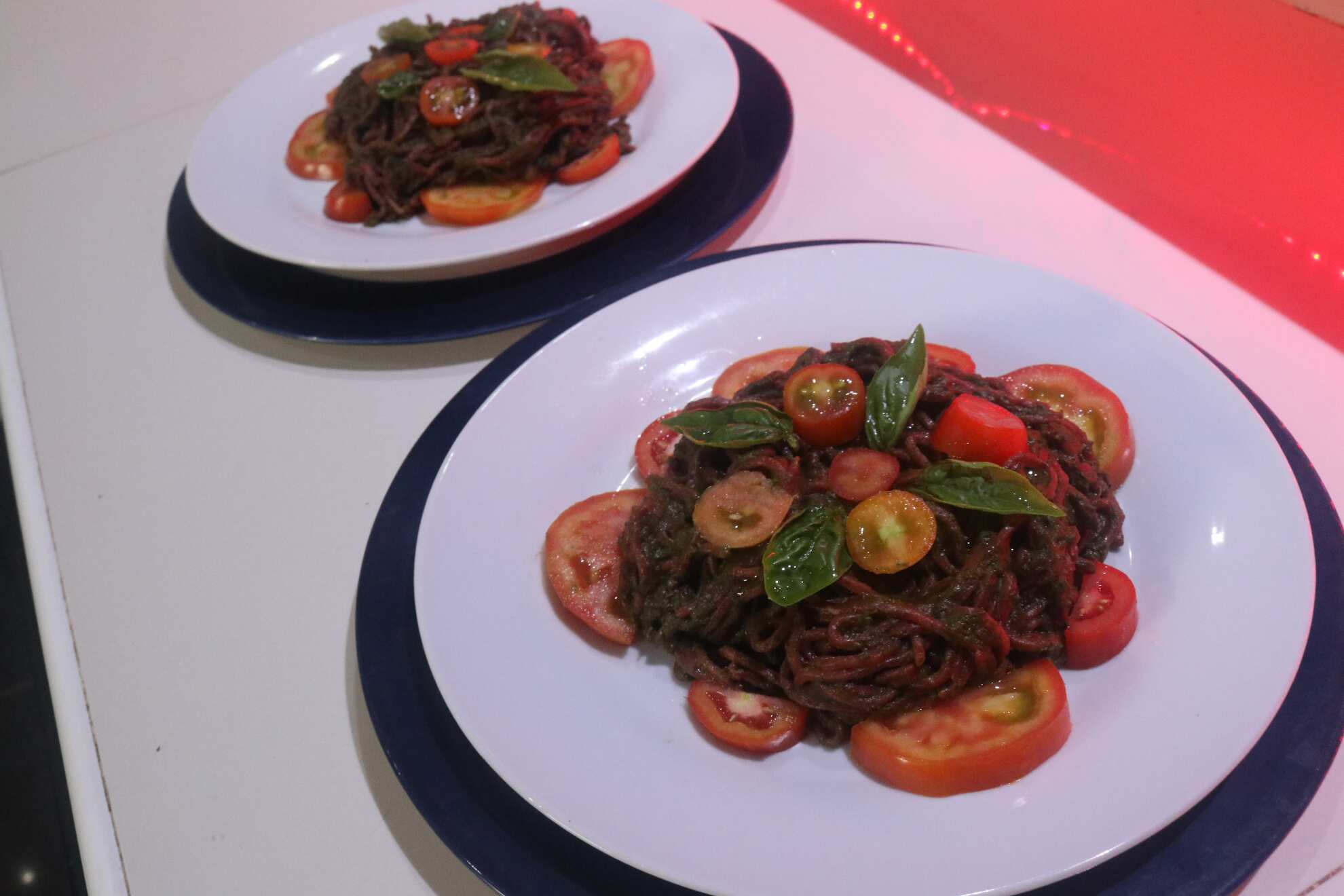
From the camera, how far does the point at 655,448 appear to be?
2.23 meters

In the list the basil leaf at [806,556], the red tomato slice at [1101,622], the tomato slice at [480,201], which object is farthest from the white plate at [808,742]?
the tomato slice at [480,201]

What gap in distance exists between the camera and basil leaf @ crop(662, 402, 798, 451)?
6.16ft

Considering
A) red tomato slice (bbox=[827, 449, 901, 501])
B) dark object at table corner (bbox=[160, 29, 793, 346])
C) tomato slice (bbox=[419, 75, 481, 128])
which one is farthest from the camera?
Result: tomato slice (bbox=[419, 75, 481, 128])

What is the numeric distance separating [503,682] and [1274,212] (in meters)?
2.36

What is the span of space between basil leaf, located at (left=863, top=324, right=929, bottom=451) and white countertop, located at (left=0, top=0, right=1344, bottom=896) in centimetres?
96

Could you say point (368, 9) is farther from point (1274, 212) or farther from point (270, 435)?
point (1274, 212)

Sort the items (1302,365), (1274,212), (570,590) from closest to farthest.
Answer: (570,590)
(1302,365)
(1274,212)

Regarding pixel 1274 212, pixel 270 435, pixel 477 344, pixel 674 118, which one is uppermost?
pixel 1274 212

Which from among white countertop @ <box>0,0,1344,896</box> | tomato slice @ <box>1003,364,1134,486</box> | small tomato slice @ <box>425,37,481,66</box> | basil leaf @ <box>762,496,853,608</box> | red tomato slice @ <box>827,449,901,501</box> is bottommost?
white countertop @ <box>0,0,1344,896</box>

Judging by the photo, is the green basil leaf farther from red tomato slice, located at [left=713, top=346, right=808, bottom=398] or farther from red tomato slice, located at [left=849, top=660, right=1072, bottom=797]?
red tomato slice, located at [left=849, top=660, right=1072, bottom=797]

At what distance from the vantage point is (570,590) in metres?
1.95

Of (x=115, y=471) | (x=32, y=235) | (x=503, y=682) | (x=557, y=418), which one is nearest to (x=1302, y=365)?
(x=557, y=418)

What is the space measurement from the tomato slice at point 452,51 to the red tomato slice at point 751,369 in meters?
1.72

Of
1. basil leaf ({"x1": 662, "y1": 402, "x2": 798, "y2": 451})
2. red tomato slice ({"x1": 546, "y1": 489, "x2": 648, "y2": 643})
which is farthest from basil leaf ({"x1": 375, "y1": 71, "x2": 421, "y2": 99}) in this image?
basil leaf ({"x1": 662, "y1": 402, "x2": 798, "y2": 451})
